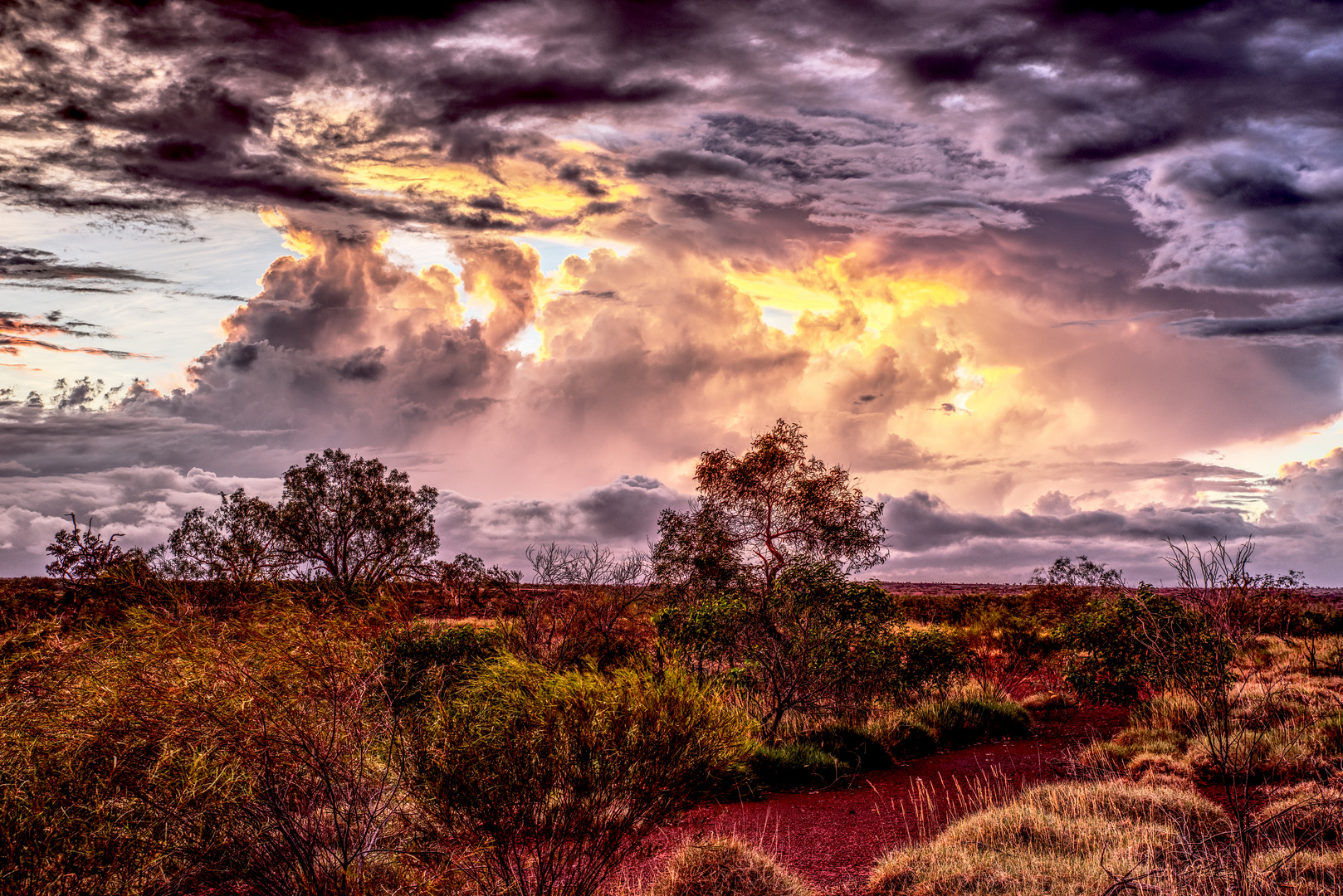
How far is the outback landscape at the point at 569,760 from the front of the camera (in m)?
5.52

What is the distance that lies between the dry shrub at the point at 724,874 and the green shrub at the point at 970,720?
8.35 meters

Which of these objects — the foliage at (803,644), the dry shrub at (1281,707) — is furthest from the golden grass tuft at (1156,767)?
the foliage at (803,644)

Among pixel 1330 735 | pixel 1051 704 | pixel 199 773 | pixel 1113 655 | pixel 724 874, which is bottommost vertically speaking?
pixel 1051 704

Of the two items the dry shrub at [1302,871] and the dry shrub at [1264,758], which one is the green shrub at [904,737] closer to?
the dry shrub at [1264,758]

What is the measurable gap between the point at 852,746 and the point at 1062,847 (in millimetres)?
5379

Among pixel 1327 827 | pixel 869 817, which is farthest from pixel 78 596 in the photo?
pixel 1327 827

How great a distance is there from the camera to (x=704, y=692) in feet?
24.1

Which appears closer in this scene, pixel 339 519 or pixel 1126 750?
pixel 1126 750

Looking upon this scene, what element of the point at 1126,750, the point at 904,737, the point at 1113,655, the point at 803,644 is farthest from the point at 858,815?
the point at 1113,655

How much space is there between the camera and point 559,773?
596 cm

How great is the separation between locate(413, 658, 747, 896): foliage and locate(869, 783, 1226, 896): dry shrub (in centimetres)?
261

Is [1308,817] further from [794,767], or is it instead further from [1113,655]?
[1113,655]

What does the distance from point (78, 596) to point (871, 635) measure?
12079 mm

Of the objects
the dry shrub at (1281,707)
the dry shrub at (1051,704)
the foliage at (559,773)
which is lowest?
the dry shrub at (1051,704)
